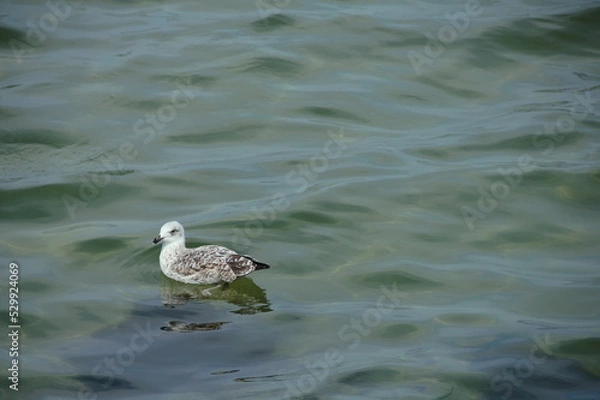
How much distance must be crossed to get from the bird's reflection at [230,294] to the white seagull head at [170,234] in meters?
0.56

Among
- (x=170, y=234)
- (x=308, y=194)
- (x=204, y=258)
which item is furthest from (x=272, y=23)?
(x=204, y=258)

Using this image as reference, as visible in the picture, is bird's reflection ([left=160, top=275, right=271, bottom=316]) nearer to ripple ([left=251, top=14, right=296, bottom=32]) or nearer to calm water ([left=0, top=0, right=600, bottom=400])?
calm water ([left=0, top=0, right=600, bottom=400])

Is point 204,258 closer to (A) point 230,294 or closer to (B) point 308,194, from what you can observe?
(A) point 230,294

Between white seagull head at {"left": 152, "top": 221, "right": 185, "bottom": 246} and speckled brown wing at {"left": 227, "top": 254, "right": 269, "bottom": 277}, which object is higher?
white seagull head at {"left": 152, "top": 221, "right": 185, "bottom": 246}

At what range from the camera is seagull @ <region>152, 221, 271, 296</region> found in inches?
542

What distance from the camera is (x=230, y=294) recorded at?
46.0 ft

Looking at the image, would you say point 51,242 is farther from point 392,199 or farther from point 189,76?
point 189,76

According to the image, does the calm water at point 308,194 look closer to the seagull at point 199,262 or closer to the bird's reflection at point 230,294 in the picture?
the bird's reflection at point 230,294

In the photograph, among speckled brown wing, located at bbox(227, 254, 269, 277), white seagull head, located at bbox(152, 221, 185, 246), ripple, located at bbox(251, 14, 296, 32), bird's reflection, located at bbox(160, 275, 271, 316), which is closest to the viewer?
bird's reflection, located at bbox(160, 275, 271, 316)

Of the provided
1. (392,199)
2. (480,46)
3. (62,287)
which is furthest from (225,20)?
(62,287)

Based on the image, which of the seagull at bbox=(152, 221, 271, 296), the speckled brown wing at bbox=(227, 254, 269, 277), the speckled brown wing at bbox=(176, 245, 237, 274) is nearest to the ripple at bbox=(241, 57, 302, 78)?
the seagull at bbox=(152, 221, 271, 296)

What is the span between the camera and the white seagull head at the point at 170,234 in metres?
14.2

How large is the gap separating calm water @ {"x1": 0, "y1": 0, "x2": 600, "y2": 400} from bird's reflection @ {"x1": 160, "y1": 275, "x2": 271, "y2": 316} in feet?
0.14

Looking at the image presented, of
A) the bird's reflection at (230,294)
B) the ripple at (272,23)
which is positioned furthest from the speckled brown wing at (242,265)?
the ripple at (272,23)
